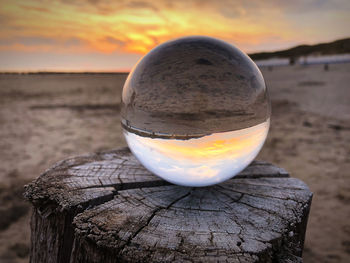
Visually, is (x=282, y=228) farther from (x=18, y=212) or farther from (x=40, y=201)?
(x=18, y=212)

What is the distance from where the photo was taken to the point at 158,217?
1.35m

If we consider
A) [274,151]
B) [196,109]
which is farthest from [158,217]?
[274,151]

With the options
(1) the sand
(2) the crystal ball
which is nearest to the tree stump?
(2) the crystal ball

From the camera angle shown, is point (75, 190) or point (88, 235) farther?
point (75, 190)

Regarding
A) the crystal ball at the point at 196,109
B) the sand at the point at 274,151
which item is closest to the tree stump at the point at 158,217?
the crystal ball at the point at 196,109

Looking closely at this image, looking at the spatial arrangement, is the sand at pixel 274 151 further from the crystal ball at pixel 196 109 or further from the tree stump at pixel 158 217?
the crystal ball at pixel 196 109

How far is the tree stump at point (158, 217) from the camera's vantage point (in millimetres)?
1135

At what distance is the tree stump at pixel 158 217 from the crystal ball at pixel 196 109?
0.78ft

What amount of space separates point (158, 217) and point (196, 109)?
0.61 m

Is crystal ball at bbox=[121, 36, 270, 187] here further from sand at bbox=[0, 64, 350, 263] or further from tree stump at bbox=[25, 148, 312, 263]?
sand at bbox=[0, 64, 350, 263]

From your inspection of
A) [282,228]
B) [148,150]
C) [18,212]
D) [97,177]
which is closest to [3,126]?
[18,212]

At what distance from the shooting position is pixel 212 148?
1312 mm

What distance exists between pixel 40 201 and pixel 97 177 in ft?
1.27

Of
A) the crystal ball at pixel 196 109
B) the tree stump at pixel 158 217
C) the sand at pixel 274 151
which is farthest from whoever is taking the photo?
the sand at pixel 274 151
